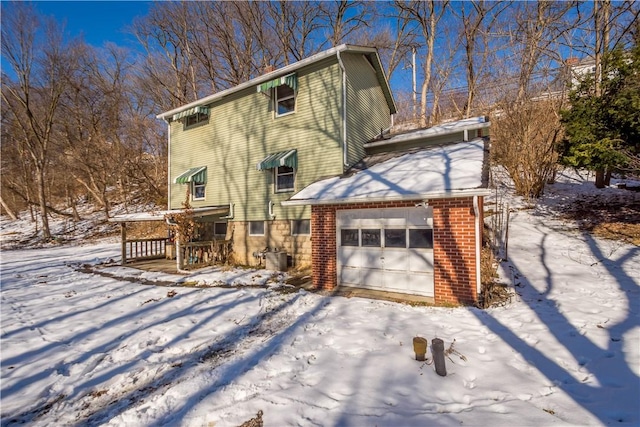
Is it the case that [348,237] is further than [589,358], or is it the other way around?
[348,237]

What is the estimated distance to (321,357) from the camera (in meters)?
4.66

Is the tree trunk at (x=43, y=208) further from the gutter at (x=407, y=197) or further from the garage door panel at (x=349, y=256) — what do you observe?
the garage door panel at (x=349, y=256)

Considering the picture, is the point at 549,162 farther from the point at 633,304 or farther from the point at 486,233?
the point at 633,304

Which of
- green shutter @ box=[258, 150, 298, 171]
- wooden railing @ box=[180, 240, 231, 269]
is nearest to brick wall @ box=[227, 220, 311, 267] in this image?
wooden railing @ box=[180, 240, 231, 269]

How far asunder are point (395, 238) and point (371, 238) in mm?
687

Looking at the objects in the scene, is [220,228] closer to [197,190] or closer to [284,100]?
[197,190]

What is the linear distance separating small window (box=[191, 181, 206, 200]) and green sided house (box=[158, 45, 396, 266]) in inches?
2.0

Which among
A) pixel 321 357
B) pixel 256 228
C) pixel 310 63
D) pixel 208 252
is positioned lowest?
pixel 321 357

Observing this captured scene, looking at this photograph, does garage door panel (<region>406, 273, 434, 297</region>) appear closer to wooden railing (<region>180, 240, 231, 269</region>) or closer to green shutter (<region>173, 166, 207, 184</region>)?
wooden railing (<region>180, 240, 231, 269</region>)

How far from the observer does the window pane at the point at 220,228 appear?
1370 cm

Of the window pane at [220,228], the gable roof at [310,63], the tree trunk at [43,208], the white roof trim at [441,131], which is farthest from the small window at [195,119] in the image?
the tree trunk at [43,208]

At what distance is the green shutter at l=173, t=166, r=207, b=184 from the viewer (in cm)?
1365

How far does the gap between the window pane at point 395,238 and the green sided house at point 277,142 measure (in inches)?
133

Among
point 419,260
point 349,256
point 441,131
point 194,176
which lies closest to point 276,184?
point 194,176
